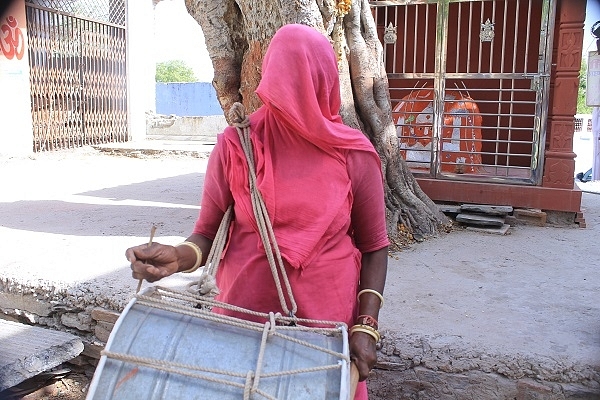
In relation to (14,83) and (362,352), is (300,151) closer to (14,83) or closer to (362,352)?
(362,352)

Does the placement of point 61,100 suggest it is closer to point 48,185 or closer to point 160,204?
point 48,185

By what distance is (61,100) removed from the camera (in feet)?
39.0

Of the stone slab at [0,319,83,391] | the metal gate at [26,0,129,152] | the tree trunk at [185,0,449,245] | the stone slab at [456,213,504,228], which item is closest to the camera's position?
the stone slab at [0,319,83,391]

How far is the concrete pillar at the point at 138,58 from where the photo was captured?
13.6m

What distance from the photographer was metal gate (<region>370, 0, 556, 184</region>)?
545cm

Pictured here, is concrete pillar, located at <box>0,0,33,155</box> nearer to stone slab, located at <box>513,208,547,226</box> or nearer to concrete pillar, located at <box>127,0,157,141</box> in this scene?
concrete pillar, located at <box>127,0,157,141</box>

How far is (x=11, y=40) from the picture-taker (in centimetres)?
1047

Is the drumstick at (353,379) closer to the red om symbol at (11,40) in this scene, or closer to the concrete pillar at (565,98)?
the concrete pillar at (565,98)

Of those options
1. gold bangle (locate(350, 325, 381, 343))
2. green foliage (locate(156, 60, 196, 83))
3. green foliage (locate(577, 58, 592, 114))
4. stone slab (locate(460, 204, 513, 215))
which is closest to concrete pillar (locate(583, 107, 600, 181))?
green foliage (locate(577, 58, 592, 114))

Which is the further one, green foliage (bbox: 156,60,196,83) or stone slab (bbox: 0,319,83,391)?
green foliage (bbox: 156,60,196,83)

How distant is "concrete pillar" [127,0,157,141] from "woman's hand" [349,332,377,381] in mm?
13218

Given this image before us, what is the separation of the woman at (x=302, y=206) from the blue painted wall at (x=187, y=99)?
24603 mm

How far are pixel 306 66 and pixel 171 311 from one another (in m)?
0.68

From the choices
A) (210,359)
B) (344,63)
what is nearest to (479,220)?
(344,63)
